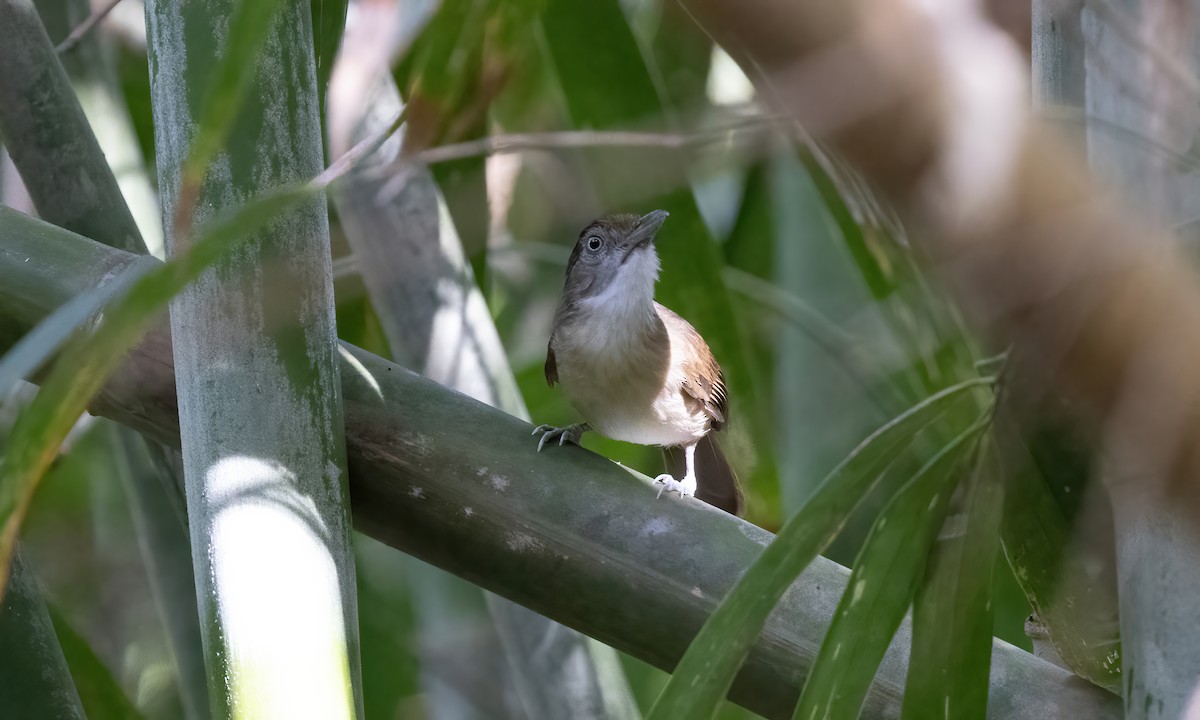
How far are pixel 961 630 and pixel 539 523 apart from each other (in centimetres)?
40

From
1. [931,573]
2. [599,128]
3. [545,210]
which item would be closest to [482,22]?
[931,573]

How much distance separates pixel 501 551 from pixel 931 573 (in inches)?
15.9

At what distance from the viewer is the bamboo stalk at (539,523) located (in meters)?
1.05

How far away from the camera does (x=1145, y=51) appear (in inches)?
27.6

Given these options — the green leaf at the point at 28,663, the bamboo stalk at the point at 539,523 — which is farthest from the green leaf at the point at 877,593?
the green leaf at the point at 28,663

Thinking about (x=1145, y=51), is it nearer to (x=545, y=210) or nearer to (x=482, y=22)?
(x=482, y=22)

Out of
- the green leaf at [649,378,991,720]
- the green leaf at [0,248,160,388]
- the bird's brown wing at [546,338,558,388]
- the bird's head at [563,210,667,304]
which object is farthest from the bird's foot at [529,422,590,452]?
the green leaf at [0,248,160,388]

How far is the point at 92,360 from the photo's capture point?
0.67 m

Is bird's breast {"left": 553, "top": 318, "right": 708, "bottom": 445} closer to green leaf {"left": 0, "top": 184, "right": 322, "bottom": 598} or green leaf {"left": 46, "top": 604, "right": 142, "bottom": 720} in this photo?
green leaf {"left": 46, "top": 604, "right": 142, "bottom": 720}

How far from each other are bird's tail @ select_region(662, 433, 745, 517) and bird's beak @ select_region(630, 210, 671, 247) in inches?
20.2

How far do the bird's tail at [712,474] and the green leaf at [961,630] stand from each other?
178cm

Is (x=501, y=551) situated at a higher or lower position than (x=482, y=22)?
lower

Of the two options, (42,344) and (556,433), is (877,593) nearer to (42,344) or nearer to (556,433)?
(42,344)

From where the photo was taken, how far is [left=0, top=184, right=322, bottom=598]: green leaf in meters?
0.62
